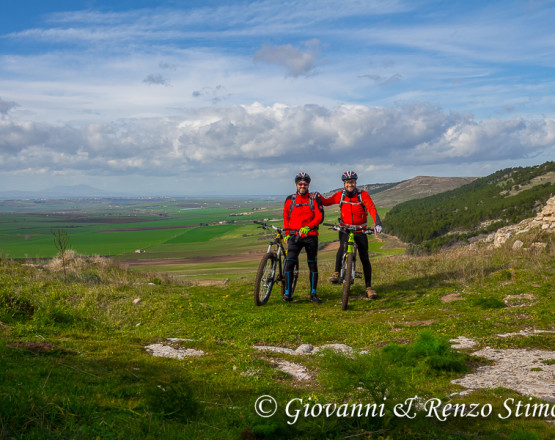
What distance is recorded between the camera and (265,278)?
33.1 ft

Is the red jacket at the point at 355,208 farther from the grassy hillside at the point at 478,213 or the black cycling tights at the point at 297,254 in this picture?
the grassy hillside at the point at 478,213

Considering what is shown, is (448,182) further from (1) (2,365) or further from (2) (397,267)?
(1) (2,365)

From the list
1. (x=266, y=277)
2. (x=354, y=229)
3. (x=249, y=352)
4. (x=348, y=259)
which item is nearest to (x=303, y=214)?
(x=354, y=229)

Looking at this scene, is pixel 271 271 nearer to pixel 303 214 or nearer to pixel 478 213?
pixel 303 214

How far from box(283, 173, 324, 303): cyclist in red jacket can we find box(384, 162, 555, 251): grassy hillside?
2014 inches

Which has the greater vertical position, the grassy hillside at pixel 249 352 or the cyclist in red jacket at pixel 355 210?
Answer: the cyclist in red jacket at pixel 355 210

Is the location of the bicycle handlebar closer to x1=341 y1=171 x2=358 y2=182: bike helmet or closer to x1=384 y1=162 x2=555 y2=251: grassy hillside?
x1=341 y1=171 x2=358 y2=182: bike helmet

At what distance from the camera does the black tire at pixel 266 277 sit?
32.2ft

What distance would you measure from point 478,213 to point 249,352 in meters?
79.0

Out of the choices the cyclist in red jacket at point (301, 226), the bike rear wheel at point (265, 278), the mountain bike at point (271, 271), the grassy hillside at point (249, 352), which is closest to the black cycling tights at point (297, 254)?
the cyclist in red jacket at point (301, 226)

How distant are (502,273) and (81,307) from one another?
393 inches

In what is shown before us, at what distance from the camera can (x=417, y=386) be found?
4.53 meters

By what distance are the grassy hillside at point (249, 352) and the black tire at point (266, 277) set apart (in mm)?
292

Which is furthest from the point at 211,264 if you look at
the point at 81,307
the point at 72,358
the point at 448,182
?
the point at 448,182
